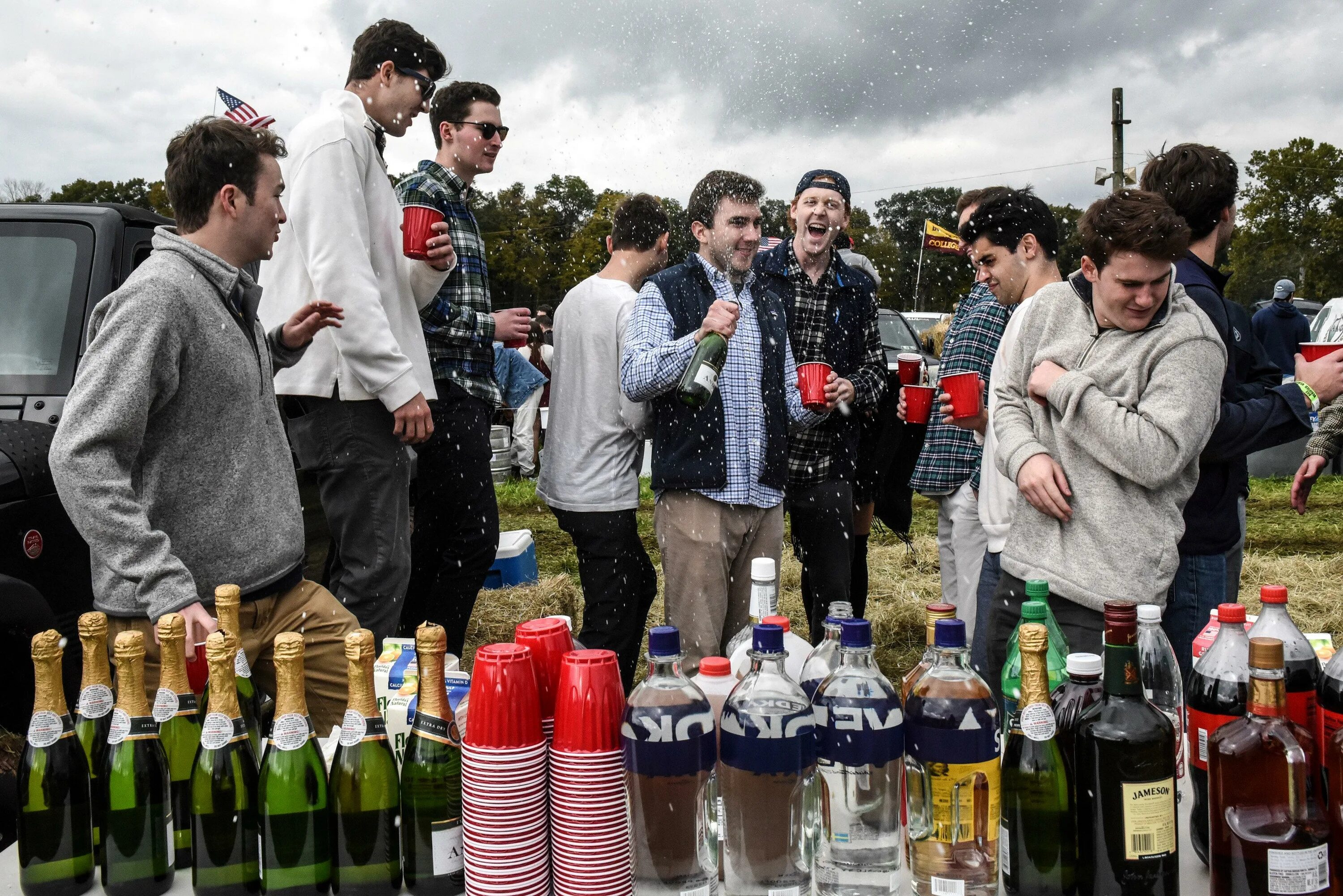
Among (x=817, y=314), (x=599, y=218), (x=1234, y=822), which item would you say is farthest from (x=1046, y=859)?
(x=599, y=218)

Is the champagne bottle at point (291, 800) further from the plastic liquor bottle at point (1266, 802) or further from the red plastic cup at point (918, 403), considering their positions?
the red plastic cup at point (918, 403)

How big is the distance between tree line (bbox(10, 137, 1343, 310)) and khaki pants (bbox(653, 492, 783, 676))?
341cm

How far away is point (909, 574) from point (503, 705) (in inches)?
228

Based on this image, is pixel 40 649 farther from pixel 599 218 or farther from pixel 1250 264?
pixel 1250 264

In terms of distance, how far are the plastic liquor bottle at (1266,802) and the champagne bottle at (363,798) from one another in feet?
4.00

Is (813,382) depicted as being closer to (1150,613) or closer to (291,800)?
(1150,613)

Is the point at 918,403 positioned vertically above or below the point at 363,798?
above

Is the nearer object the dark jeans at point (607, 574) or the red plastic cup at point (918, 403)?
the red plastic cup at point (918, 403)

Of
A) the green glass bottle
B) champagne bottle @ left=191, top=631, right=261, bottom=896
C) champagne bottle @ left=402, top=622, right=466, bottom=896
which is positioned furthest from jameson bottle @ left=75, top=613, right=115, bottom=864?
the green glass bottle

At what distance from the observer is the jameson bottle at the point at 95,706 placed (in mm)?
1661

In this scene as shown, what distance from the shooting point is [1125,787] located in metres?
1.41

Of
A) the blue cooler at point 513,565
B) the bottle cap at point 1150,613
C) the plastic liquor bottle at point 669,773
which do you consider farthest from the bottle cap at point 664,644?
the blue cooler at point 513,565

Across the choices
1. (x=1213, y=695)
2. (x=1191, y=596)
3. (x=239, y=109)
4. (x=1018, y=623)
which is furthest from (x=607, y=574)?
(x=239, y=109)

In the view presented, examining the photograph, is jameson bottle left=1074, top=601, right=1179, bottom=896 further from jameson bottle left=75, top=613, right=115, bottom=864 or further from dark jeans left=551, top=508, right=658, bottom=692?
dark jeans left=551, top=508, right=658, bottom=692
